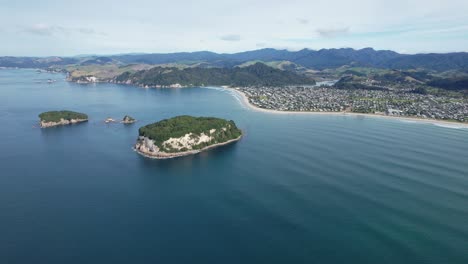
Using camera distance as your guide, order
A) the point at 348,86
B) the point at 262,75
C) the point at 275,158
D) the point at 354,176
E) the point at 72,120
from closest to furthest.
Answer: the point at 354,176, the point at 275,158, the point at 72,120, the point at 348,86, the point at 262,75

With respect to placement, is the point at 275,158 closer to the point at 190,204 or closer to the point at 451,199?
the point at 190,204

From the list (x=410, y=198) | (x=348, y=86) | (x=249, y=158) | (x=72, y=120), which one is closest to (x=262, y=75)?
(x=348, y=86)

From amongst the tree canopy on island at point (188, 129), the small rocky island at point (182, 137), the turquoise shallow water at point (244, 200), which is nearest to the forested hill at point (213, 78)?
the tree canopy on island at point (188, 129)

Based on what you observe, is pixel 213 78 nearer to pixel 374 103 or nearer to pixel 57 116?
pixel 374 103

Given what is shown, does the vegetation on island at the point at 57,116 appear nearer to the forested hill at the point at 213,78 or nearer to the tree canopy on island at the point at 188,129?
the tree canopy on island at the point at 188,129

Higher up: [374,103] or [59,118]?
[374,103]

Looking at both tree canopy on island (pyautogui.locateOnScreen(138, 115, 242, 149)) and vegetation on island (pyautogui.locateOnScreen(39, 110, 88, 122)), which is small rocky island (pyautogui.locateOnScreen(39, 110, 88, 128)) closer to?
vegetation on island (pyautogui.locateOnScreen(39, 110, 88, 122))

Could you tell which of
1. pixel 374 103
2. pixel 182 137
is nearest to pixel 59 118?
pixel 182 137
